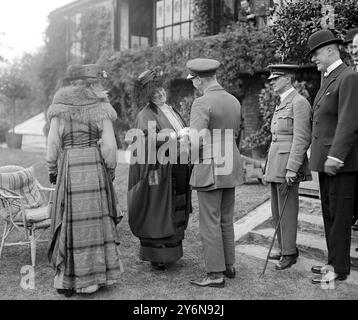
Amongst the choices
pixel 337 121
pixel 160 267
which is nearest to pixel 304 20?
pixel 337 121

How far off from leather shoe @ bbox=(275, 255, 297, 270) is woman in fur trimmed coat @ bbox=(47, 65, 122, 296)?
1533 mm

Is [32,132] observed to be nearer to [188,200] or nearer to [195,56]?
[195,56]

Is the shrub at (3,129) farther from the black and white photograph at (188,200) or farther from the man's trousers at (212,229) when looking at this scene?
the man's trousers at (212,229)

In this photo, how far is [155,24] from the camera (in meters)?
14.2

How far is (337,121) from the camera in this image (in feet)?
11.8

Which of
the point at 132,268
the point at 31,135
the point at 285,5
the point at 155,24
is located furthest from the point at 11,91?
the point at 132,268

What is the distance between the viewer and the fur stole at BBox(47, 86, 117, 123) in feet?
11.6

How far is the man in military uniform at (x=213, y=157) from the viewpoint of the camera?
12.1ft

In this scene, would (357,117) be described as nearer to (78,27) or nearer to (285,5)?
(285,5)

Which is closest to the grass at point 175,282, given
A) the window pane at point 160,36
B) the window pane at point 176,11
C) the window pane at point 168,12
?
the window pane at point 176,11

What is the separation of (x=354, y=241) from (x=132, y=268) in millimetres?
2293

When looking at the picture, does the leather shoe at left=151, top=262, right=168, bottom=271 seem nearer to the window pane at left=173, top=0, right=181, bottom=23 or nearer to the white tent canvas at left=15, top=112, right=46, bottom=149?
the window pane at left=173, top=0, right=181, bottom=23

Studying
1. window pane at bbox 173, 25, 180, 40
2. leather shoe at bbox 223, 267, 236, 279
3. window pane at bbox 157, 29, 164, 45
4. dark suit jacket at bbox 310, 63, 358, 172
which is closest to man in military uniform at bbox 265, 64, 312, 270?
dark suit jacket at bbox 310, 63, 358, 172

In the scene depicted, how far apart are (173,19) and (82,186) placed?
1062 cm
